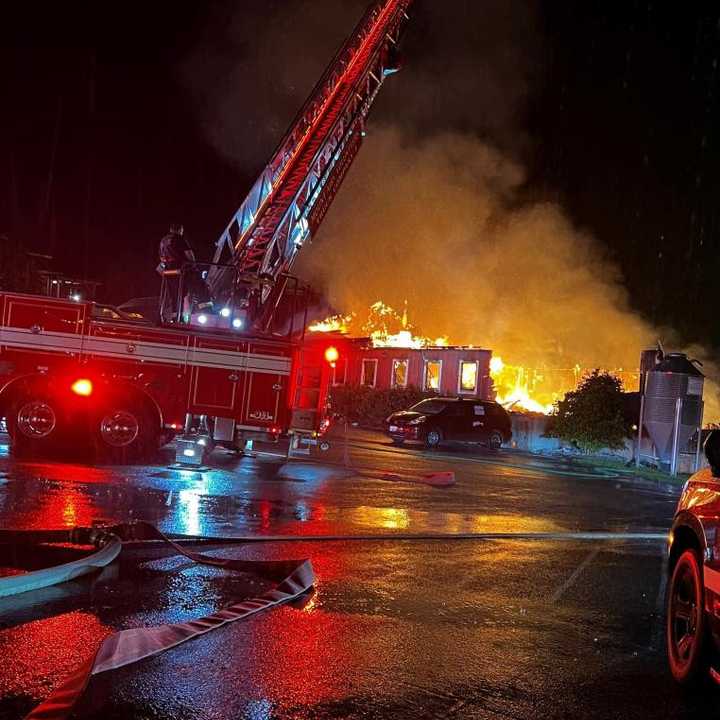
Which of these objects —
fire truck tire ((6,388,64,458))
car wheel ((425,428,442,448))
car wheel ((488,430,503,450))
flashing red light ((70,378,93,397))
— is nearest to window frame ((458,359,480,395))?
car wheel ((488,430,503,450))

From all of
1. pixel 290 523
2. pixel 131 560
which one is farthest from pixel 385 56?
pixel 131 560

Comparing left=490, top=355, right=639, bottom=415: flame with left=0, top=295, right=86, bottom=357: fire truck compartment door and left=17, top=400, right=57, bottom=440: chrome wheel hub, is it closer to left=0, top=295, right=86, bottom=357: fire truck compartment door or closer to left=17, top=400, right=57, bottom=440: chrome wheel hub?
left=0, top=295, right=86, bottom=357: fire truck compartment door

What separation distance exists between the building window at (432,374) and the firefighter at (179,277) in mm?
18253

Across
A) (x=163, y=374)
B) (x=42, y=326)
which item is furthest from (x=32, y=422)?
(x=163, y=374)

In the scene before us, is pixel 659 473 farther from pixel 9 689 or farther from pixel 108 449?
pixel 9 689

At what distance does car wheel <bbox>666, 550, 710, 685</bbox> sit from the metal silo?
1477 cm

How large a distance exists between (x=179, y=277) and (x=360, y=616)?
8623mm

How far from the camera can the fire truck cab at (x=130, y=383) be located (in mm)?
11758

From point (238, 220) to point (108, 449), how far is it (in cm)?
442

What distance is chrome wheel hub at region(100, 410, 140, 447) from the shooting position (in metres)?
12.0

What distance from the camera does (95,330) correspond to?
471 inches

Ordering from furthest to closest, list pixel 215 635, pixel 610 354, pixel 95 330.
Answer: pixel 610 354 → pixel 95 330 → pixel 215 635

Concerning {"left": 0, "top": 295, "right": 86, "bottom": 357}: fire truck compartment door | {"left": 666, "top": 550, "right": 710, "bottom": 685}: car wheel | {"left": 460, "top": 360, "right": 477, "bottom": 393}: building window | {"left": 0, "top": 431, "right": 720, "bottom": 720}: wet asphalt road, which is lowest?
{"left": 0, "top": 431, "right": 720, "bottom": 720}: wet asphalt road

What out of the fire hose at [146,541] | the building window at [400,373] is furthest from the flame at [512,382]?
the fire hose at [146,541]
